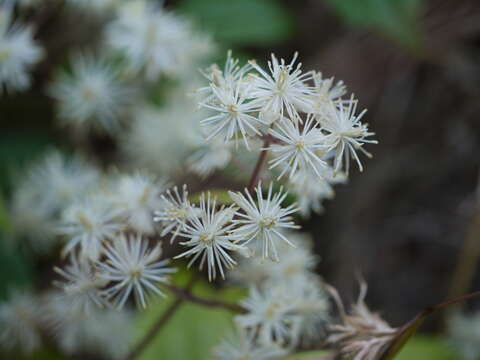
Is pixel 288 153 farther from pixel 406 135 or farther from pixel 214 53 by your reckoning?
pixel 406 135

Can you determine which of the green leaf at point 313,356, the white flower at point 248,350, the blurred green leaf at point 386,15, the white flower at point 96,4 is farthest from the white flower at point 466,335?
the white flower at point 96,4

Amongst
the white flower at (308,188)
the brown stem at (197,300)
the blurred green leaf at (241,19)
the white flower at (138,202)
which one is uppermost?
the blurred green leaf at (241,19)

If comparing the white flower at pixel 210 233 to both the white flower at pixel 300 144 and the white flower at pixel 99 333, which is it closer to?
the white flower at pixel 300 144

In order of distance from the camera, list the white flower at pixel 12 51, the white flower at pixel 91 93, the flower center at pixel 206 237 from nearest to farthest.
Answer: the flower center at pixel 206 237, the white flower at pixel 12 51, the white flower at pixel 91 93

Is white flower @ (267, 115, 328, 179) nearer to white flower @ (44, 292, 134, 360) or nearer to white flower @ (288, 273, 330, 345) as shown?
white flower @ (288, 273, 330, 345)

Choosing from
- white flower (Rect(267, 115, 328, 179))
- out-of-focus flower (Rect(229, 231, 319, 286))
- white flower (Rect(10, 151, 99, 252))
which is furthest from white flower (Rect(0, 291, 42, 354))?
white flower (Rect(267, 115, 328, 179))

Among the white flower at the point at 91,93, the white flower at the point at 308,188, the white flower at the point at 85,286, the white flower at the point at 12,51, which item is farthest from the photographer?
the white flower at the point at 91,93

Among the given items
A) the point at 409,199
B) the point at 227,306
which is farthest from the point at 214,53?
the point at 227,306
